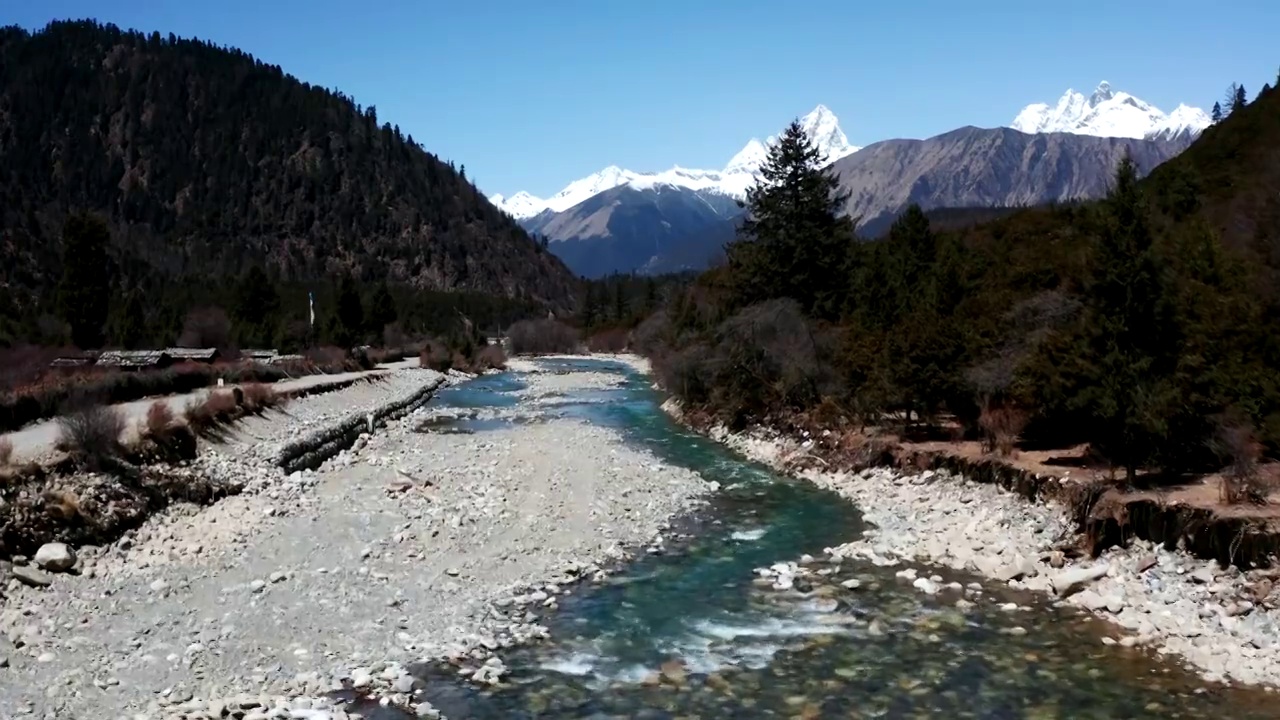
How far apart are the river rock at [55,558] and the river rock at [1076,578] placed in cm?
1633

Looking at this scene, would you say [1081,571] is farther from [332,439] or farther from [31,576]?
[332,439]

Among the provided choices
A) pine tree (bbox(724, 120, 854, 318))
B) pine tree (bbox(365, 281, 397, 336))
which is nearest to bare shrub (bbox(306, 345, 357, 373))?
pine tree (bbox(365, 281, 397, 336))

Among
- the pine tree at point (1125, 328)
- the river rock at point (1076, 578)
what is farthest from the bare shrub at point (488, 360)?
the river rock at point (1076, 578)

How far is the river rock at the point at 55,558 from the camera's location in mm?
15211

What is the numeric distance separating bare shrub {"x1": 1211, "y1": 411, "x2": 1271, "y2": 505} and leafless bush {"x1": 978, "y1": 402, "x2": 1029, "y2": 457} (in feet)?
19.6

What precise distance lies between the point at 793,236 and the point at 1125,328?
89.9 ft

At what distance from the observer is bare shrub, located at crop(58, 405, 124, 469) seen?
19797 mm

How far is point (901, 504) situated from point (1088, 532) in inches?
235

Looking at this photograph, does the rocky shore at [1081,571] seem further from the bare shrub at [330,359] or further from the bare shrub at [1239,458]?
the bare shrub at [330,359]

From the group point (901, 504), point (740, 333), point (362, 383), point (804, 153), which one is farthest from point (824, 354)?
point (362, 383)

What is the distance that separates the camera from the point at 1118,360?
60.1 feet

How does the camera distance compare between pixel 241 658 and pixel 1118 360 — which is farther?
pixel 1118 360

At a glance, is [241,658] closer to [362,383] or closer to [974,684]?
[974,684]

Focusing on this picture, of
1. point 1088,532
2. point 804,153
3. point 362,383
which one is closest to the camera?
point 1088,532
